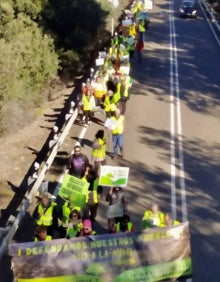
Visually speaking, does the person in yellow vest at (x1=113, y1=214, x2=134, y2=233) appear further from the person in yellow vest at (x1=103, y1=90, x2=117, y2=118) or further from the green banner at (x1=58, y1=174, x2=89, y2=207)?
the person in yellow vest at (x1=103, y1=90, x2=117, y2=118)

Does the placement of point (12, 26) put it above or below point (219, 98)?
above

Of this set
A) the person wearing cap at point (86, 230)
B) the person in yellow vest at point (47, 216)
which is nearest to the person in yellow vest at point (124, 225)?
the person wearing cap at point (86, 230)

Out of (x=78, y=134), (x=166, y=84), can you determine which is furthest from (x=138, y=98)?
(x=78, y=134)

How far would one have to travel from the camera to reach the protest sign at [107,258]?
11133 mm

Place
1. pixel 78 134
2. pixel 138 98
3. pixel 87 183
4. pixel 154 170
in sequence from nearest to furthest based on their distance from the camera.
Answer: pixel 87 183
pixel 154 170
pixel 78 134
pixel 138 98

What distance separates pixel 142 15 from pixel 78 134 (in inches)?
572

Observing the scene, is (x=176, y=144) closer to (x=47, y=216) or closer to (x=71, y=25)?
(x=47, y=216)

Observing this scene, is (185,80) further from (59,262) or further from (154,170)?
(59,262)

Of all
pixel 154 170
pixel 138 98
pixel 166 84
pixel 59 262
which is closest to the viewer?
pixel 59 262

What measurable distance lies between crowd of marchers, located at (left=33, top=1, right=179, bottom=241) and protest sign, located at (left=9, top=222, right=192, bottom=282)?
660mm

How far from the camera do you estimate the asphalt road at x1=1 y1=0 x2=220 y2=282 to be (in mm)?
15579

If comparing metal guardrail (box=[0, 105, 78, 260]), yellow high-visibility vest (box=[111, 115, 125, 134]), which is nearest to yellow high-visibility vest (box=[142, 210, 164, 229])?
metal guardrail (box=[0, 105, 78, 260])

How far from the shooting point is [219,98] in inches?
1049

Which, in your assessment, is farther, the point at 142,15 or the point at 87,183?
the point at 142,15
